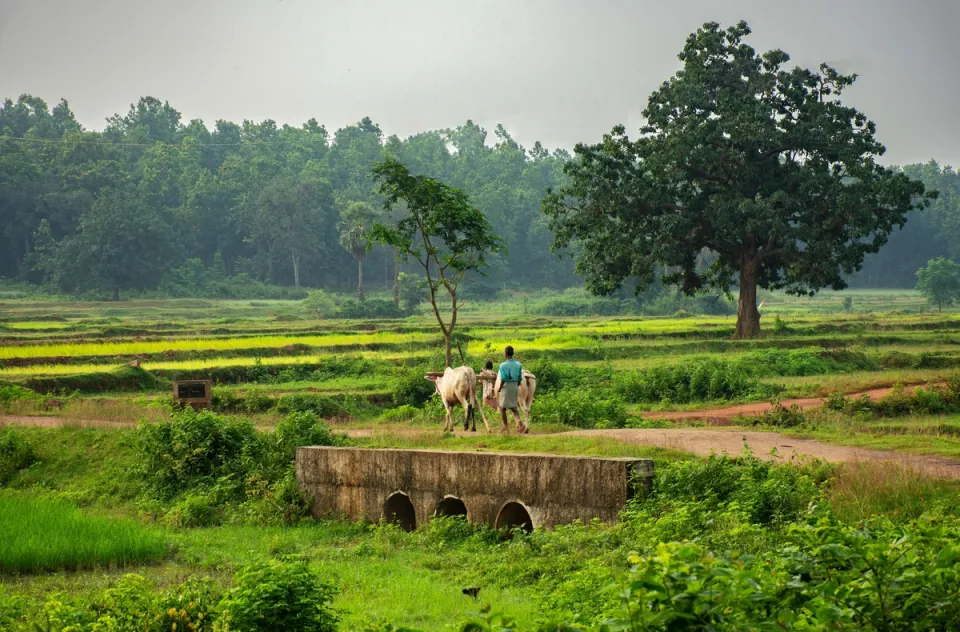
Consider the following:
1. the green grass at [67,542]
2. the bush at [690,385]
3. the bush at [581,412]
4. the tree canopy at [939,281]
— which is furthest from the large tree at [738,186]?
the tree canopy at [939,281]

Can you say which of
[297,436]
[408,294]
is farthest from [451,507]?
[408,294]

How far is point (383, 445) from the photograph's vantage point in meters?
16.7

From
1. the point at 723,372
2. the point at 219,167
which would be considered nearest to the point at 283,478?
the point at 723,372

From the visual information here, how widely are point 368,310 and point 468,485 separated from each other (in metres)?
51.5

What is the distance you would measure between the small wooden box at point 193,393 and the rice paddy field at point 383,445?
1.79 ft

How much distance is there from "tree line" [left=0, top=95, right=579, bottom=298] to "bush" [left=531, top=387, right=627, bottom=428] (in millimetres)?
40950

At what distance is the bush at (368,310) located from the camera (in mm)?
65375

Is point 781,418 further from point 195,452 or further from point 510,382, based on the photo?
point 195,452

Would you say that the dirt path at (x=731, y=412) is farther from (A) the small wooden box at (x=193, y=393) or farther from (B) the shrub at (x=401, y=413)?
(A) the small wooden box at (x=193, y=393)

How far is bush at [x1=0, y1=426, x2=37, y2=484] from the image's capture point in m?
19.2

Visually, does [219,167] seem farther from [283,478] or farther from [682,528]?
[682,528]

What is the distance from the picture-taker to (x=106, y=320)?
170 feet

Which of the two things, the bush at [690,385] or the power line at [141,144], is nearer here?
the bush at [690,385]

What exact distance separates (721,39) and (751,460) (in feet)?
91.5
